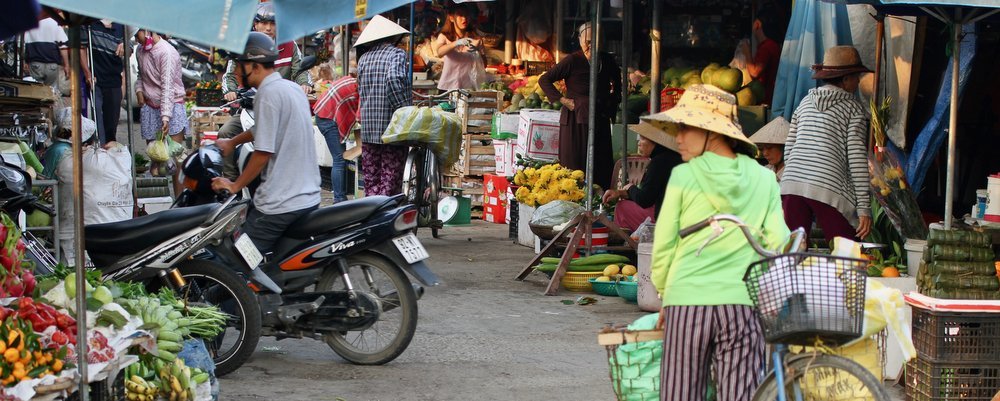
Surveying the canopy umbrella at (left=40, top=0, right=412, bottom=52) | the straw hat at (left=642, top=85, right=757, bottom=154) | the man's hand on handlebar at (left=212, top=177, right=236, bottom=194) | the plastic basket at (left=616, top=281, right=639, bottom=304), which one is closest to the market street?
the plastic basket at (left=616, top=281, right=639, bottom=304)

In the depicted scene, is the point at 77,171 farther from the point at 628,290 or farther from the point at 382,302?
the point at 628,290

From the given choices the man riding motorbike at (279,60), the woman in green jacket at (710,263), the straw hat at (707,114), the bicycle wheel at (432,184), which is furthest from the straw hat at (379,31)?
the woman in green jacket at (710,263)

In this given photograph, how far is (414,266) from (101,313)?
6.78 ft

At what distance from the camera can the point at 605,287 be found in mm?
9539

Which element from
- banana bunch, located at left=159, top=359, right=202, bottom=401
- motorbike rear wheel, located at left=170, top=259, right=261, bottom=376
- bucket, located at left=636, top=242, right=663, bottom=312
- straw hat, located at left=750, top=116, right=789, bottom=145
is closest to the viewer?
banana bunch, located at left=159, top=359, right=202, bottom=401

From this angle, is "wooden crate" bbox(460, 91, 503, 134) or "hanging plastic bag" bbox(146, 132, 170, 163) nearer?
"hanging plastic bag" bbox(146, 132, 170, 163)

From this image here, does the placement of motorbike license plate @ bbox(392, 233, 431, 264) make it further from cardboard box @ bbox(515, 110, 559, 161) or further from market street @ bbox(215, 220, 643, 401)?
cardboard box @ bbox(515, 110, 559, 161)

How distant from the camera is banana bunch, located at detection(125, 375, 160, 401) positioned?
17.0 ft

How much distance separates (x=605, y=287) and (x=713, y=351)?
16.4 feet

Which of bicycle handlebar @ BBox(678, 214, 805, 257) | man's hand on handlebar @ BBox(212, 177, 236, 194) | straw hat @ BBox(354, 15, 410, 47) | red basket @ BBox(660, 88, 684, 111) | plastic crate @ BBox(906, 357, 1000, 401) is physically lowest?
plastic crate @ BBox(906, 357, 1000, 401)

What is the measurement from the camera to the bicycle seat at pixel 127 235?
6.25 m

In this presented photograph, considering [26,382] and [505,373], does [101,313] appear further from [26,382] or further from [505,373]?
[505,373]

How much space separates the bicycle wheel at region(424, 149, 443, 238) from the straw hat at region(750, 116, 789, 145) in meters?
3.74

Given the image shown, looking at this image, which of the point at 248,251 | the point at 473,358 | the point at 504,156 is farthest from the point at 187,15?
the point at 504,156
